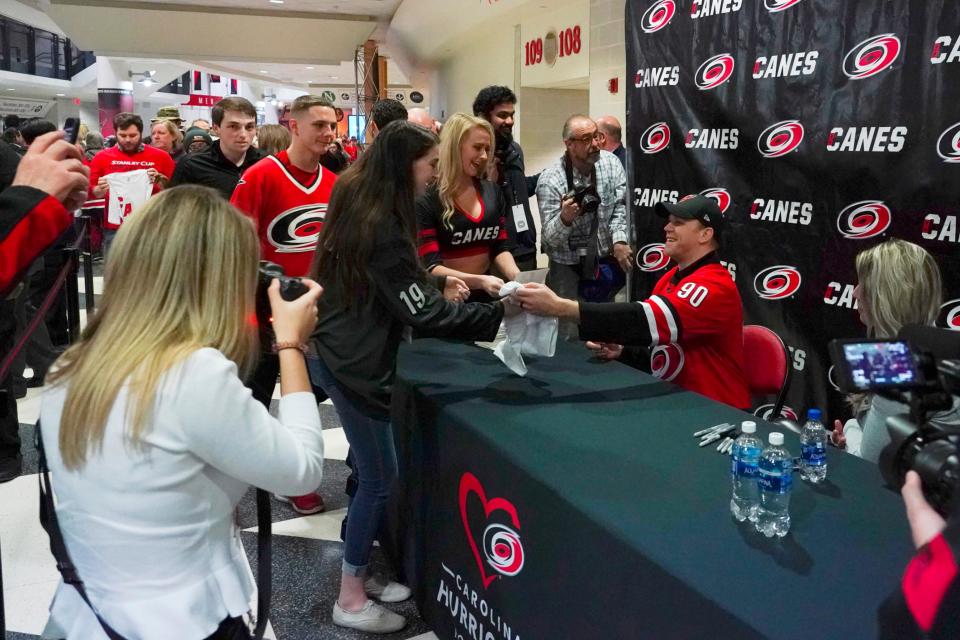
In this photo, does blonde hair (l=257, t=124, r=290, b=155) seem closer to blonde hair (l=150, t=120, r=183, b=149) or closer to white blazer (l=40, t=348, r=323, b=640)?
blonde hair (l=150, t=120, r=183, b=149)

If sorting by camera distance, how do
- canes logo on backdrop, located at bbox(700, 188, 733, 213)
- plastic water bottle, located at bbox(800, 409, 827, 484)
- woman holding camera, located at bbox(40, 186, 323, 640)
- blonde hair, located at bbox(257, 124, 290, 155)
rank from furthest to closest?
1. blonde hair, located at bbox(257, 124, 290, 155)
2. canes logo on backdrop, located at bbox(700, 188, 733, 213)
3. plastic water bottle, located at bbox(800, 409, 827, 484)
4. woman holding camera, located at bbox(40, 186, 323, 640)

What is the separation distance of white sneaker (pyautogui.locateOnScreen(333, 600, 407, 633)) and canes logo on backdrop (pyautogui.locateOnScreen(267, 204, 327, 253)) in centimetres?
136

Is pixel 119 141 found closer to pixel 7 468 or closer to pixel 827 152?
pixel 7 468

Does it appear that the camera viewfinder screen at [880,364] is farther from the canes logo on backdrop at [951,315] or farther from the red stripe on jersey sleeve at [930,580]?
the canes logo on backdrop at [951,315]

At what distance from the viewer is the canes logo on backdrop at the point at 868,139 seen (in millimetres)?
2734

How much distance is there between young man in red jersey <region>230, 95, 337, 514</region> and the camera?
295 cm

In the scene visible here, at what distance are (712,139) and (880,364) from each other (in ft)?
9.10

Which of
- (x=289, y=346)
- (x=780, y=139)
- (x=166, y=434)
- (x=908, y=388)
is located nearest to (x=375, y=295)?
(x=289, y=346)

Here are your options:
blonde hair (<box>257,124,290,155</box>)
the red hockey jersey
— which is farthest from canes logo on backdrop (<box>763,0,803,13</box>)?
blonde hair (<box>257,124,290,155</box>)

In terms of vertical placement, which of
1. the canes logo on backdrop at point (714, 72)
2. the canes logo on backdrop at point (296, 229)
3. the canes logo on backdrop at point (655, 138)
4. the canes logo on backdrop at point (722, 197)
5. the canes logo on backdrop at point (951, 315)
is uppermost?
the canes logo on backdrop at point (714, 72)

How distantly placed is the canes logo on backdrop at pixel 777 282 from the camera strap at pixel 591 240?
900mm

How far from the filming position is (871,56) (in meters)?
2.79

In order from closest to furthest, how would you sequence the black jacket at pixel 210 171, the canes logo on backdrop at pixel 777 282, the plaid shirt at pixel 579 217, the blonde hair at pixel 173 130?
1. the canes logo on backdrop at pixel 777 282
2. the black jacket at pixel 210 171
3. the plaid shirt at pixel 579 217
4. the blonde hair at pixel 173 130

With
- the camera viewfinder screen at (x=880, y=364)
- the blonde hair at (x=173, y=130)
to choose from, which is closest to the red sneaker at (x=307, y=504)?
the camera viewfinder screen at (x=880, y=364)
